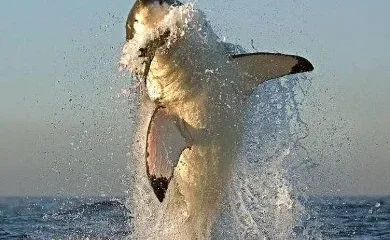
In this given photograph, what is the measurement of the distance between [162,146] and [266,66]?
152 centimetres

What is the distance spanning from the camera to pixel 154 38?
7039 millimetres

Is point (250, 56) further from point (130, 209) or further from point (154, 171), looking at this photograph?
point (130, 209)

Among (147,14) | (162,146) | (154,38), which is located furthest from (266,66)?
(147,14)

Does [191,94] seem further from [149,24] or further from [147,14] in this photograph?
[147,14]

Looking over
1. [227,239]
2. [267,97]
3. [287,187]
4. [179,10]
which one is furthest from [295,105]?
[179,10]

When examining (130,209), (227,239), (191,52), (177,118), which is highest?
(191,52)

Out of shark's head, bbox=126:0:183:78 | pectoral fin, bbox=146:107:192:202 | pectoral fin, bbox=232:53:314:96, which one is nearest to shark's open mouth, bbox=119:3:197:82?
shark's head, bbox=126:0:183:78

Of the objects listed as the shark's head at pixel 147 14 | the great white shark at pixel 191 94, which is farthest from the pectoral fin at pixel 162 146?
the shark's head at pixel 147 14

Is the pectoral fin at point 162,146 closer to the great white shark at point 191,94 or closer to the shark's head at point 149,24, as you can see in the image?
the great white shark at point 191,94

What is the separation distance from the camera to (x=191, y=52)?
7406 millimetres

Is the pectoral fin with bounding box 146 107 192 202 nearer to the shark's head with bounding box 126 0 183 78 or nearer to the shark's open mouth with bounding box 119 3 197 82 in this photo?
the shark's open mouth with bounding box 119 3 197 82

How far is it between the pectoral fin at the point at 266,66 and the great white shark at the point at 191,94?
0.01 meters

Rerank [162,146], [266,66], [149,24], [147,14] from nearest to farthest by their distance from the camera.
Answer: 1. [147,14]
2. [149,24]
3. [162,146]
4. [266,66]

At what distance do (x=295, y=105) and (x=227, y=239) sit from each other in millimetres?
1775
